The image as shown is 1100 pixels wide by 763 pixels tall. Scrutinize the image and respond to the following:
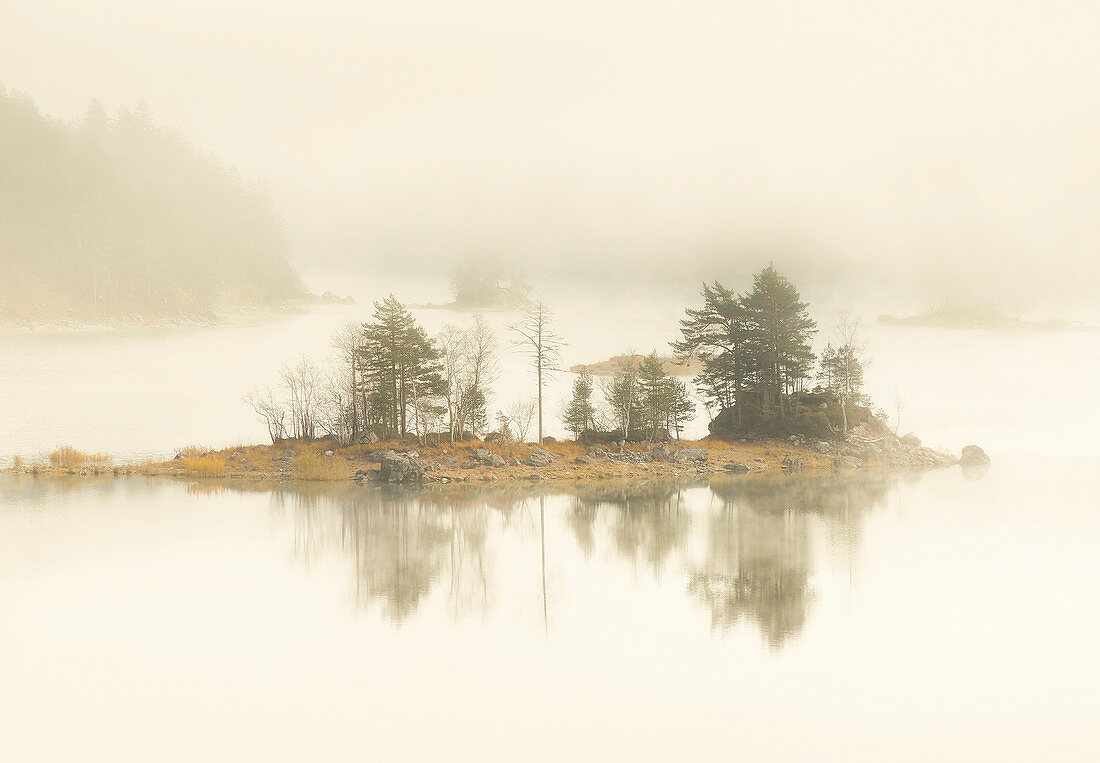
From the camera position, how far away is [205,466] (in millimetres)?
38688

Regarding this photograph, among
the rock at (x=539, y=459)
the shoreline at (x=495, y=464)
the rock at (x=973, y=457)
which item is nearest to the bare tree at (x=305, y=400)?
the shoreline at (x=495, y=464)

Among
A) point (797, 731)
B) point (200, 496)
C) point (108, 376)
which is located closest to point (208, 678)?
point (797, 731)

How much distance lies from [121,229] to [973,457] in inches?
4704

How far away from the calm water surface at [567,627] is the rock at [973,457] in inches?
583

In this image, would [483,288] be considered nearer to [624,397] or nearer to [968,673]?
A: [624,397]

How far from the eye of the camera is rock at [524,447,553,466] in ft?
131

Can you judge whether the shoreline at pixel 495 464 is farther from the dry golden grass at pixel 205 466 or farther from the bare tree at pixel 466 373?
the bare tree at pixel 466 373

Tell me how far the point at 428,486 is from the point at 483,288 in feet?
156

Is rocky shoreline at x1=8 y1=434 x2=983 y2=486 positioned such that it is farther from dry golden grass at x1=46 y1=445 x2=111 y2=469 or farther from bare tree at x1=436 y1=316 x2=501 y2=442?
bare tree at x1=436 y1=316 x2=501 y2=442

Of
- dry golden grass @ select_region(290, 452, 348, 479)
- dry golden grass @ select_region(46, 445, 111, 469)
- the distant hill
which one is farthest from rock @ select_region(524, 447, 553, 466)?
the distant hill

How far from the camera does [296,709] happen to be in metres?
12.2

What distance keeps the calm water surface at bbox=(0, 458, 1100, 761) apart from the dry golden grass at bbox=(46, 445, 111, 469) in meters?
11.2

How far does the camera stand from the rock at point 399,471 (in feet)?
120

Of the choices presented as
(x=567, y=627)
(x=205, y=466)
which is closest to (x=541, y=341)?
(x=205, y=466)
